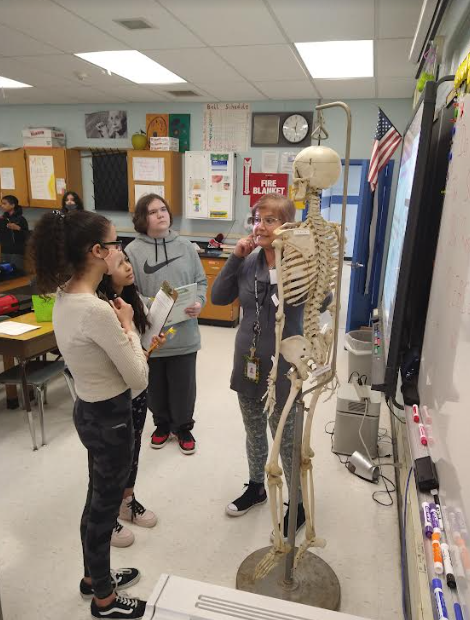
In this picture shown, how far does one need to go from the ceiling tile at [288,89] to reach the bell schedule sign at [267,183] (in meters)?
0.90

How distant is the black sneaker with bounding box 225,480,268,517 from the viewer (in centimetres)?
Result: 229

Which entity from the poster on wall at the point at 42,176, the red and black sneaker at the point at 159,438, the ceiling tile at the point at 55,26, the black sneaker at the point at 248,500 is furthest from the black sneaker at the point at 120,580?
the poster on wall at the point at 42,176

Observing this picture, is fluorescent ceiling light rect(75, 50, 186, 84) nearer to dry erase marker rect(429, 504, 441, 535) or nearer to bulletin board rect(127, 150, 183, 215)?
bulletin board rect(127, 150, 183, 215)

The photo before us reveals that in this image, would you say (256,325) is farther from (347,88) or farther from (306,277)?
(347,88)

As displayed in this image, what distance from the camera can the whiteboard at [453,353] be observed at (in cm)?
100

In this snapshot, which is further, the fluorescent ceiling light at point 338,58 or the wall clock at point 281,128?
the wall clock at point 281,128

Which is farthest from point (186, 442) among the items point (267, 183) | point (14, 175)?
point (14, 175)

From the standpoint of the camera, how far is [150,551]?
207 centimetres

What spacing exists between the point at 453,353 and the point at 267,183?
4771mm

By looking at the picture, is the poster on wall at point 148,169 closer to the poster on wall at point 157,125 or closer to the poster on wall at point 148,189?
the poster on wall at point 148,189

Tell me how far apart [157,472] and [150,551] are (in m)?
0.62

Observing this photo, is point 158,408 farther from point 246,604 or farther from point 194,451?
point 246,604

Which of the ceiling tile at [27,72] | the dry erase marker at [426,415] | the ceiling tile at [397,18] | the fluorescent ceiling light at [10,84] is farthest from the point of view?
the fluorescent ceiling light at [10,84]

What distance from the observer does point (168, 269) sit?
8.34ft
